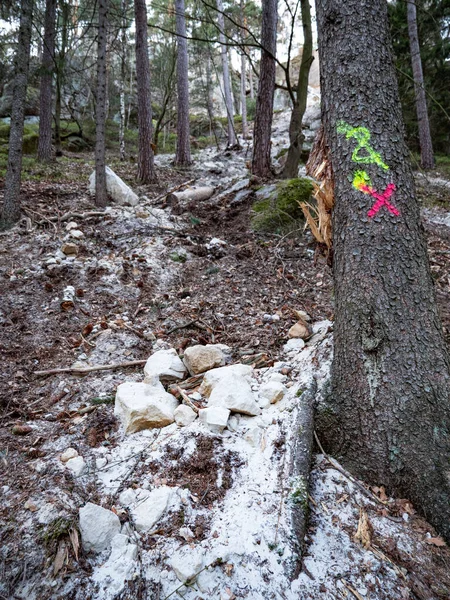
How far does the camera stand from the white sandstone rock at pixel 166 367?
2.57m

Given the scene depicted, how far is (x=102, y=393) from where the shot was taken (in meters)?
2.54

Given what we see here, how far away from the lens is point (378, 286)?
1.77m

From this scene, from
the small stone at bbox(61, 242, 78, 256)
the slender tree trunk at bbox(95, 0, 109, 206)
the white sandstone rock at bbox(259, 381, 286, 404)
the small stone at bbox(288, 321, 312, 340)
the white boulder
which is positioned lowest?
the white sandstone rock at bbox(259, 381, 286, 404)

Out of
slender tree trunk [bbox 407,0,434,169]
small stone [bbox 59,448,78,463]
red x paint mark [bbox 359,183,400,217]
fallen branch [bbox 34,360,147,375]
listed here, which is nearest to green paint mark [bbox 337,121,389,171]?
red x paint mark [bbox 359,183,400,217]

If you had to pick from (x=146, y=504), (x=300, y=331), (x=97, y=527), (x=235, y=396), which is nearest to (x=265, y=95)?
(x=300, y=331)

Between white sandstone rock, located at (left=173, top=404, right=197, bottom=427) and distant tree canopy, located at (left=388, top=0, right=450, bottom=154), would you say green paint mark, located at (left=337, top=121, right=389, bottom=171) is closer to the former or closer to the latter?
white sandstone rock, located at (left=173, top=404, right=197, bottom=427)

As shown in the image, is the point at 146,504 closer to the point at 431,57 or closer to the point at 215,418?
the point at 215,418

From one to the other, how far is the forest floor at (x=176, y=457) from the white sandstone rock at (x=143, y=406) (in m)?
0.07

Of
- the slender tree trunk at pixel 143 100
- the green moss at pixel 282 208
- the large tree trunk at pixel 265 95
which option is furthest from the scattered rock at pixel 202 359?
the slender tree trunk at pixel 143 100

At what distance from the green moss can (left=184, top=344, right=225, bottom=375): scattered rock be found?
132 inches

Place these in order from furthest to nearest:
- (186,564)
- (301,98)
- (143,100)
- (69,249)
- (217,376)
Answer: (143,100), (301,98), (69,249), (217,376), (186,564)

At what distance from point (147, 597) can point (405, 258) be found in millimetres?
1916

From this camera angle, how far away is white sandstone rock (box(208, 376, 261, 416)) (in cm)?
212

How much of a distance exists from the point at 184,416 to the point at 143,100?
358 inches
